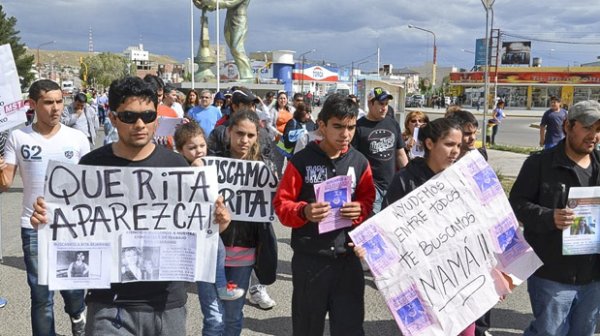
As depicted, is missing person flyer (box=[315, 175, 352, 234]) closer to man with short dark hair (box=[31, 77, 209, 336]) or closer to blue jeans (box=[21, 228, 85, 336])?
man with short dark hair (box=[31, 77, 209, 336])

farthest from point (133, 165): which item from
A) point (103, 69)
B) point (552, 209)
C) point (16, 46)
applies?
point (103, 69)

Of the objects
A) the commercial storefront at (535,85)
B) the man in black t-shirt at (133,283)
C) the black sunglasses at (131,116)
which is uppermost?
the commercial storefront at (535,85)

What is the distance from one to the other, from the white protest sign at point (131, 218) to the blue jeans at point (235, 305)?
91 centimetres

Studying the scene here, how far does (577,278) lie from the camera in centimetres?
334

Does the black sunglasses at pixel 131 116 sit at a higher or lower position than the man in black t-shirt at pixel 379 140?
higher

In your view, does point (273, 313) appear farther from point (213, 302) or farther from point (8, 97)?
point (8, 97)

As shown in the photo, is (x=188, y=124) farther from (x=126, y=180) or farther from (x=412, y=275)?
(x=412, y=275)

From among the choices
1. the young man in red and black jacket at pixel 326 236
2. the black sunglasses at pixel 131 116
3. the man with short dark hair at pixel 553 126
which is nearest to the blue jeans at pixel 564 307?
the young man in red and black jacket at pixel 326 236

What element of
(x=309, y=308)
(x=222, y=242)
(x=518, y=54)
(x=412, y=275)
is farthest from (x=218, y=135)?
(x=518, y=54)

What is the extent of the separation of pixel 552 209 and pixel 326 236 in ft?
4.57

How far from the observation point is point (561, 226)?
3.21m

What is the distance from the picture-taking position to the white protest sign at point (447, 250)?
10.3ft

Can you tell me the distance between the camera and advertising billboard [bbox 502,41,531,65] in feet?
251

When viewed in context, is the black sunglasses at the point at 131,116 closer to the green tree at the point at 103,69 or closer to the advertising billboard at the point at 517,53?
the advertising billboard at the point at 517,53
